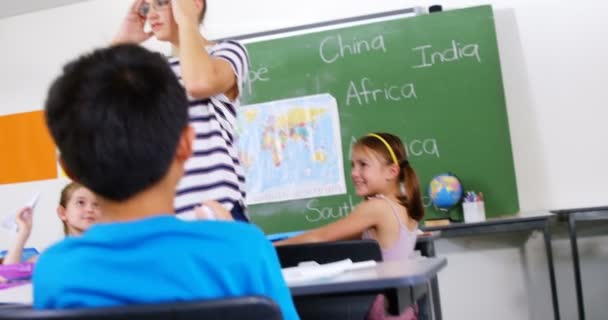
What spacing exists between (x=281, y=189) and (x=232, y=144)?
269cm

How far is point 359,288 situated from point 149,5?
0.99 meters

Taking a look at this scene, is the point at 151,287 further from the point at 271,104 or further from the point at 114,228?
the point at 271,104

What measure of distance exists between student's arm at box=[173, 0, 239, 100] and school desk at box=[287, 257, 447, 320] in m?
0.50

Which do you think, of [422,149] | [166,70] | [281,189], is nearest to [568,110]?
[422,149]

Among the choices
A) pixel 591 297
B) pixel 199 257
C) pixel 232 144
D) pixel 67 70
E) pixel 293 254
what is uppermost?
pixel 67 70

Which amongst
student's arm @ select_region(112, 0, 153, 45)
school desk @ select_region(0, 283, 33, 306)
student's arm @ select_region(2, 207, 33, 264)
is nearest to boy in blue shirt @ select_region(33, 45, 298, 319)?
school desk @ select_region(0, 283, 33, 306)

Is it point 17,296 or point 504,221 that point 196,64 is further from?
point 504,221

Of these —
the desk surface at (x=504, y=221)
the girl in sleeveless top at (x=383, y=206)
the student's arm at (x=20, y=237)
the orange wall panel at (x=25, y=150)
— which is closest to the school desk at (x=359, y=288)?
the girl in sleeveless top at (x=383, y=206)

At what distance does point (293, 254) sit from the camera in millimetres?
1669

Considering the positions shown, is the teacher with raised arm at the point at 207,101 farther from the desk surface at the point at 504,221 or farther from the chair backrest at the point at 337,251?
the desk surface at the point at 504,221

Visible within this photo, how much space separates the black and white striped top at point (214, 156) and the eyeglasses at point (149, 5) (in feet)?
0.49

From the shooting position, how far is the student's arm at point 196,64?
1.48 m

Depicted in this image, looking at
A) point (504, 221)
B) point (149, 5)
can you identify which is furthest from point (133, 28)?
point (504, 221)

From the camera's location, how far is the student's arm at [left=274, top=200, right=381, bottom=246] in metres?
2.31
